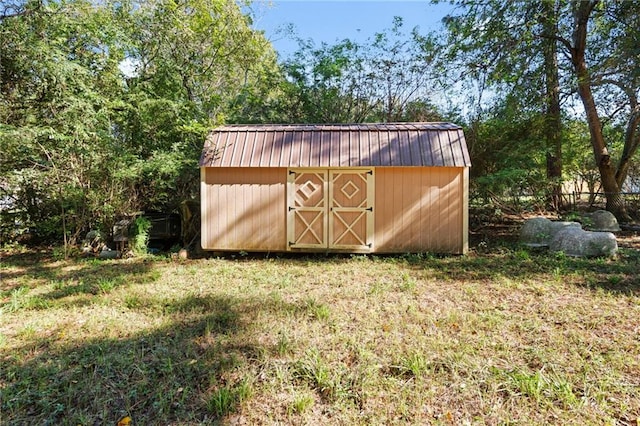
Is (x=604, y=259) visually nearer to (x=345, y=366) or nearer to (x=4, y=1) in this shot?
(x=345, y=366)

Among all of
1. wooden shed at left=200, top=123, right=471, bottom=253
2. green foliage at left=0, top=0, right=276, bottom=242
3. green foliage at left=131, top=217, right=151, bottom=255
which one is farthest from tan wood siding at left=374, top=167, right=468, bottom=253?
green foliage at left=131, top=217, right=151, bottom=255

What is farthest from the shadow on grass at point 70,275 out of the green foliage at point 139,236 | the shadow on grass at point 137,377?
the shadow on grass at point 137,377

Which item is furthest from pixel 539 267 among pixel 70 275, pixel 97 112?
pixel 97 112

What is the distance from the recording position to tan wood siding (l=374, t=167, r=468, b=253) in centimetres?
603

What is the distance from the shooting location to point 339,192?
6195 mm

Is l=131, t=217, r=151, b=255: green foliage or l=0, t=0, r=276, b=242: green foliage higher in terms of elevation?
l=0, t=0, r=276, b=242: green foliage

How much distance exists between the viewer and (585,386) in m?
2.27

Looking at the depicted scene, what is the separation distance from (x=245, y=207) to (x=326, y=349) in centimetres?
398

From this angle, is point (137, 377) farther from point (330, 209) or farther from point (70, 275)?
point (330, 209)

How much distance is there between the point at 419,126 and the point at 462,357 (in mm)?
4851

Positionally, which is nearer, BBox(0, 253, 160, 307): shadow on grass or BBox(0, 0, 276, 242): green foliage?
BBox(0, 253, 160, 307): shadow on grass

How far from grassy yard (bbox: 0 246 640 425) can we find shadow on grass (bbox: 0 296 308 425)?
0.5 inches

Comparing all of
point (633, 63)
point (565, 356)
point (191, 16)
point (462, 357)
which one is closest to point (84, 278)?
point (462, 357)

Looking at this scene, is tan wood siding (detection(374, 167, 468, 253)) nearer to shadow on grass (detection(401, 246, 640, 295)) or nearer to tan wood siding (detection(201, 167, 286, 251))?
shadow on grass (detection(401, 246, 640, 295))
